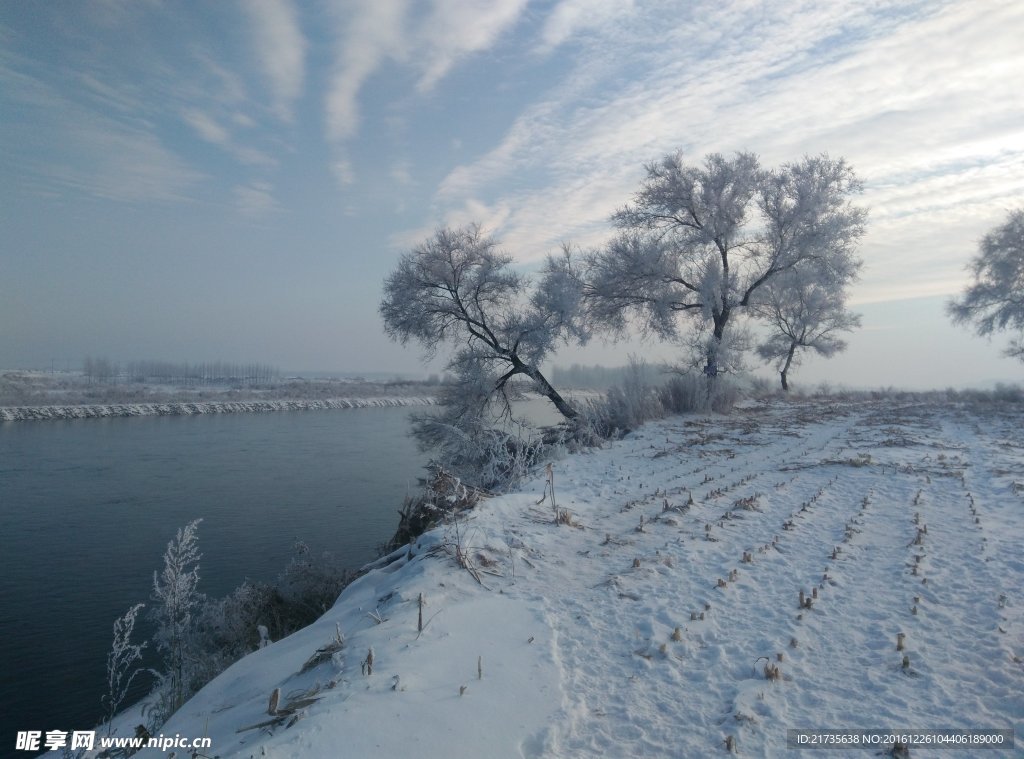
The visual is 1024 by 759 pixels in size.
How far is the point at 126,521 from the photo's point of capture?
12148 millimetres

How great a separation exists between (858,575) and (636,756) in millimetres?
3122

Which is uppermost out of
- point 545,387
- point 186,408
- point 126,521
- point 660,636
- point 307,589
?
point 545,387

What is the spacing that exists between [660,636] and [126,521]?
12381 mm

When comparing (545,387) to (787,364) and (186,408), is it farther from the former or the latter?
(186,408)

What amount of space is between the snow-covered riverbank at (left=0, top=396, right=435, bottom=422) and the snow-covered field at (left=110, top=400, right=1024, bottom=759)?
31806mm

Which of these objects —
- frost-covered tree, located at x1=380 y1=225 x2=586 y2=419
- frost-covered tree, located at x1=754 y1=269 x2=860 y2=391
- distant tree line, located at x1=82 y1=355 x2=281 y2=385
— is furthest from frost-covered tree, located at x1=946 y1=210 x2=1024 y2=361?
distant tree line, located at x1=82 y1=355 x2=281 y2=385

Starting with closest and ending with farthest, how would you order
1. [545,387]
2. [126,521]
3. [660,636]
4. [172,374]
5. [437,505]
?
[660,636] → [437,505] → [126,521] → [545,387] → [172,374]

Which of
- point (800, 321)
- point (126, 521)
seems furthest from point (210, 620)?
point (800, 321)

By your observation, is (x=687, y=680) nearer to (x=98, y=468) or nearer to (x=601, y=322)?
(x=601, y=322)

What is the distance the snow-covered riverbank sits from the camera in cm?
2884

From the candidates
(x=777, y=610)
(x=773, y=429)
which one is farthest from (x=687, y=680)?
(x=773, y=429)

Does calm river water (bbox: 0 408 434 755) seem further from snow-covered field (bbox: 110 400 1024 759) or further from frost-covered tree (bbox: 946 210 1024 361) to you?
frost-covered tree (bbox: 946 210 1024 361)

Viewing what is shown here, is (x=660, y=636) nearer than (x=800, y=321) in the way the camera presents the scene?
Yes

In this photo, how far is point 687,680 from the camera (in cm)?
340
